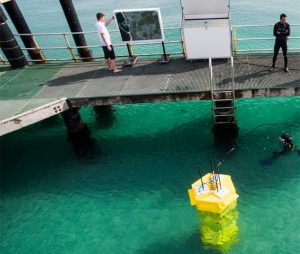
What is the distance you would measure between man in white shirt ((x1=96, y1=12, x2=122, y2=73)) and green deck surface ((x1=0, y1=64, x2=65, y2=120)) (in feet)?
9.20

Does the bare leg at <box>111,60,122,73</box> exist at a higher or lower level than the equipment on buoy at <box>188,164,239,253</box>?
higher

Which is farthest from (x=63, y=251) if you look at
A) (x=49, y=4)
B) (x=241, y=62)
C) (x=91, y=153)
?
(x=49, y=4)

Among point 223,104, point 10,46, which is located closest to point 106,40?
point 10,46

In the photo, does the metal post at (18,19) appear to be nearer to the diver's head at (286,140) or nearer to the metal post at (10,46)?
the metal post at (10,46)

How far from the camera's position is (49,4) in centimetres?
4391

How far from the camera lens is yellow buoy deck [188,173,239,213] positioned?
23.7ft

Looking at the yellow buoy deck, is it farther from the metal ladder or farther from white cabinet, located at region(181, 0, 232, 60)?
white cabinet, located at region(181, 0, 232, 60)

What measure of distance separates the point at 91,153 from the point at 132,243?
17.0ft

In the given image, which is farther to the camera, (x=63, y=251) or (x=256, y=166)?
(x=256, y=166)

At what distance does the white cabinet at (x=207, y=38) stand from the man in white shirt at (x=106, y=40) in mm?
3001

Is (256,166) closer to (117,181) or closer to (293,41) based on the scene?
(117,181)

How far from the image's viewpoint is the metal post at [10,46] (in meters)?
13.6

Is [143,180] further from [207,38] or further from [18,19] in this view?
[18,19]

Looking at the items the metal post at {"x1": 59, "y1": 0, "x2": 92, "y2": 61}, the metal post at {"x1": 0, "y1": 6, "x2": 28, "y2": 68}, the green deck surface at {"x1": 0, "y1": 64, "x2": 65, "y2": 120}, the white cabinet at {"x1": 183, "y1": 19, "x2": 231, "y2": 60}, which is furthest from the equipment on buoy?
the metal post at {"x1": 0, "y1": 6, "x2": 28, "y2": 68}
